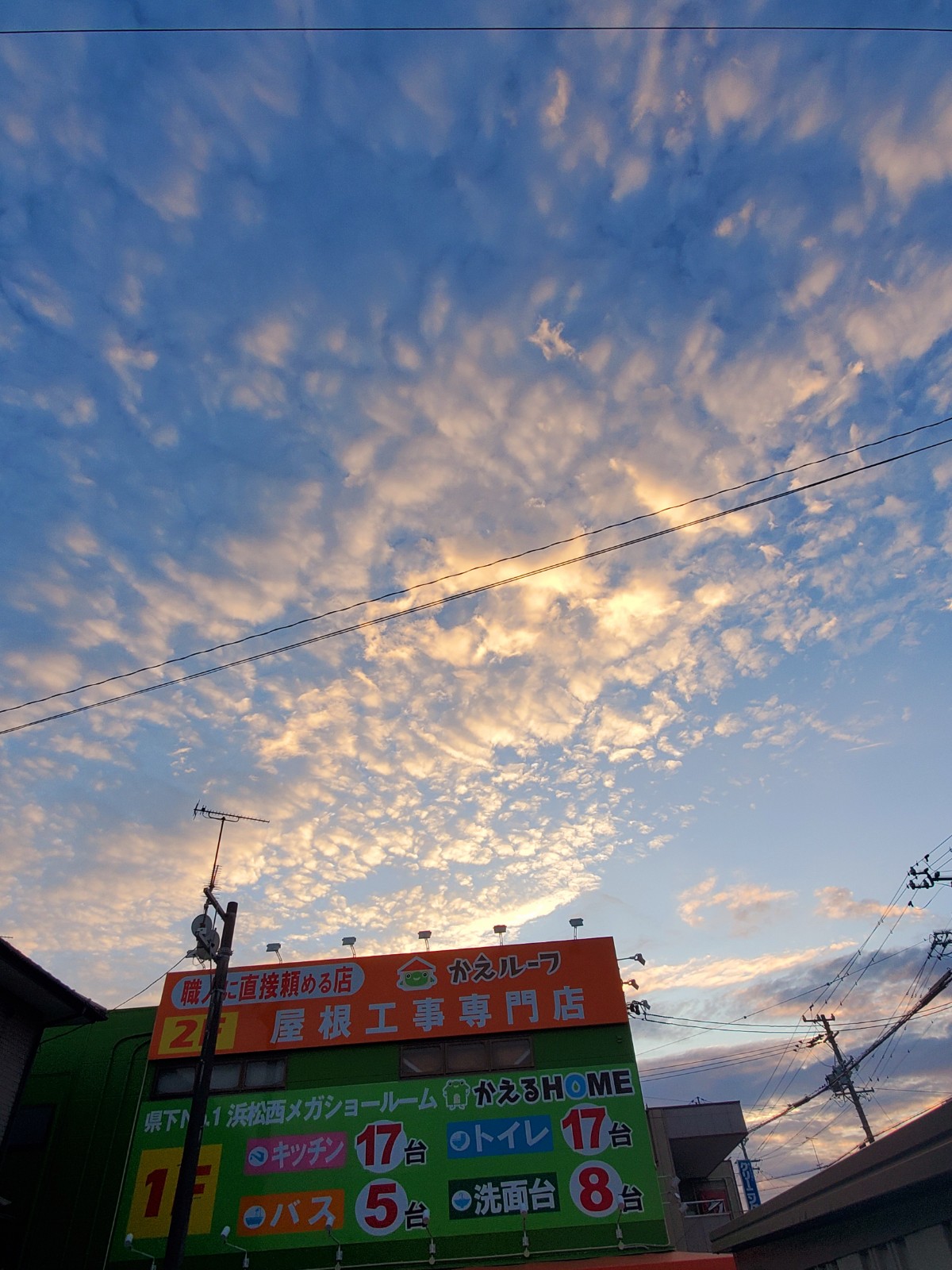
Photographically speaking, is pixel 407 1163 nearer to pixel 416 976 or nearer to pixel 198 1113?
pixel 416 976

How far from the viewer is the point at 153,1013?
60.8 ft

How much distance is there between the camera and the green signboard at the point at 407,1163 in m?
15.0

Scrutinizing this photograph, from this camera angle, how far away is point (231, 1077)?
16969 millimetres

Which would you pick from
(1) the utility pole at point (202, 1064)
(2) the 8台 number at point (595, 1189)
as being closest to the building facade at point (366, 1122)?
(2) the 8台 number at point (595, 1189)

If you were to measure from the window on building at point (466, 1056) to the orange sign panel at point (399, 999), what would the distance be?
232 mm

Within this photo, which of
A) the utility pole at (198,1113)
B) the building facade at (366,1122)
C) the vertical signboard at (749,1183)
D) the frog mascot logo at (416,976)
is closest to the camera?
the utility pole at (198,1113)

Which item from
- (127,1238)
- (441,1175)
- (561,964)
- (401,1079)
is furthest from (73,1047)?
(561,964)

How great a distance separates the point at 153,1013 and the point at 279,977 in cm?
340

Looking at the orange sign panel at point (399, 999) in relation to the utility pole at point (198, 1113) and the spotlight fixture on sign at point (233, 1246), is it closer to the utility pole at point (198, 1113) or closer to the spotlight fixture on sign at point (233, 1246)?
the spotlight fixture on sign at point (233, 1246)

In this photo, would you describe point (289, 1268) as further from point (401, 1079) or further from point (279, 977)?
point (279, 977)

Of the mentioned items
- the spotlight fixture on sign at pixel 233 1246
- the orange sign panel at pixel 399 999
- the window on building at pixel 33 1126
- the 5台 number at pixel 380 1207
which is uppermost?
the orange sign panel at pixel 399 999

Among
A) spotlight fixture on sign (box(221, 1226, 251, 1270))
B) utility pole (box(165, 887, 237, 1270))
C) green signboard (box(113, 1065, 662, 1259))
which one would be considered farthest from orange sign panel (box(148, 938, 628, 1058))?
utility pole (box(165, 887, 237, 1270))

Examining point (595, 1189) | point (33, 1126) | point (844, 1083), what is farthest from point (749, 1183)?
→ point (33, 1126)

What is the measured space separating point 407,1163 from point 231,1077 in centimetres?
430
